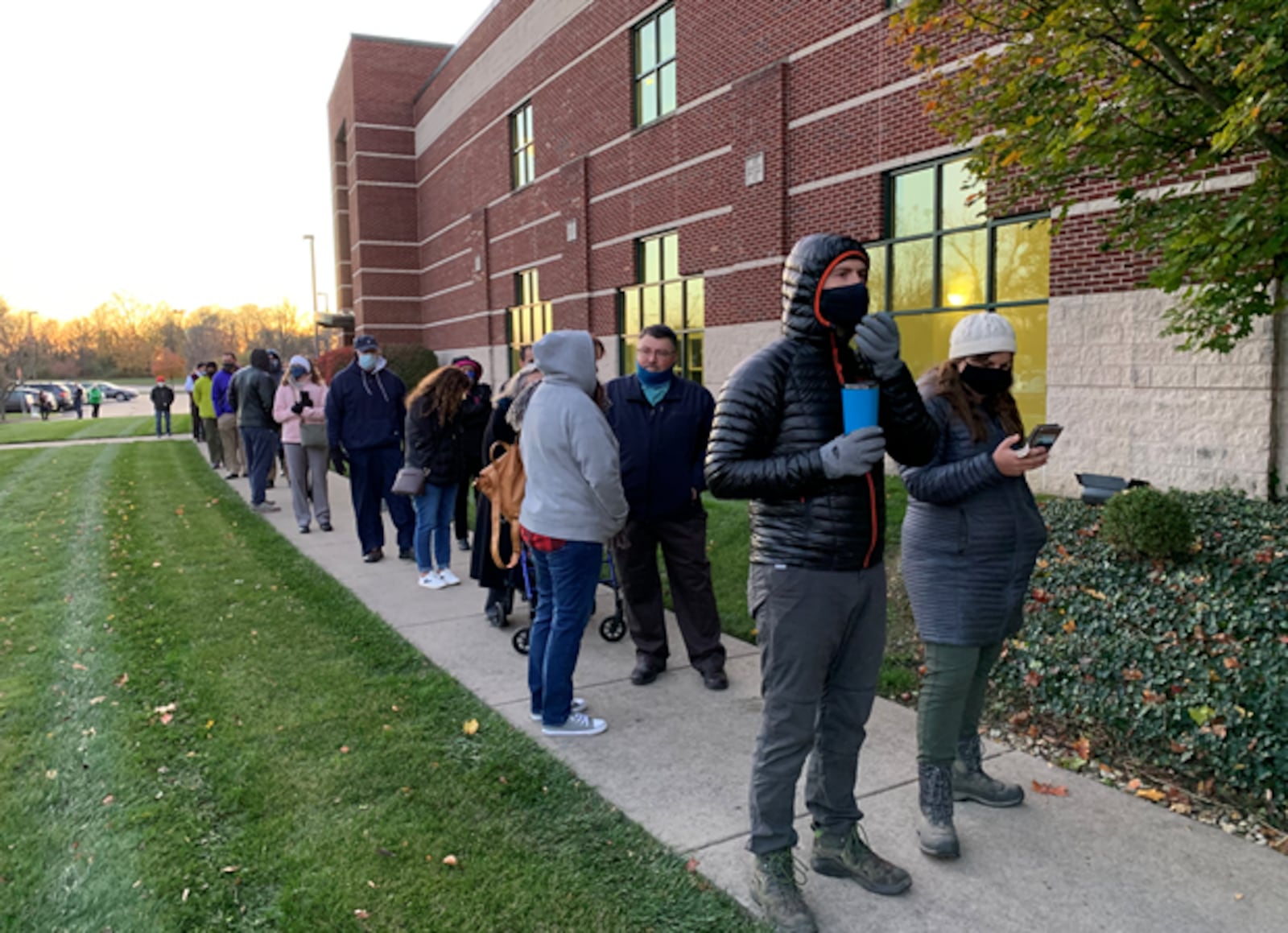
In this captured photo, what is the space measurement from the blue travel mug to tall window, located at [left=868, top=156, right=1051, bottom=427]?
785 centimetres

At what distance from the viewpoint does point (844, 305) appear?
2.84m

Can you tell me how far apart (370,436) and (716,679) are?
184 inches

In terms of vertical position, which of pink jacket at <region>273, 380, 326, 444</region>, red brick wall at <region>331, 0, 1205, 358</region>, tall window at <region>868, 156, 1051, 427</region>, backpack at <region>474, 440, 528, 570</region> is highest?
red brick wall at <region>331, 0, 1205, 358</region>

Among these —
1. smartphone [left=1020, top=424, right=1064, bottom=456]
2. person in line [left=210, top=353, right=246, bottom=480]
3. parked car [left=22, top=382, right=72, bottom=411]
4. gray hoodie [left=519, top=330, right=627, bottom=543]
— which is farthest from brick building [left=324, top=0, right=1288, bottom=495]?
parked car [left=22, top=382, right=72, bottom=411]

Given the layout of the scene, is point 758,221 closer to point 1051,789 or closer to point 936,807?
point 1051,789

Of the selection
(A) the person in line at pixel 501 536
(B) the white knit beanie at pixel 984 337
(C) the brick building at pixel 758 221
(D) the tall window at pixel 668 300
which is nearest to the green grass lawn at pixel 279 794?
(A) the person in line at pixel 501 536

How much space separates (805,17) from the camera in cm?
1306

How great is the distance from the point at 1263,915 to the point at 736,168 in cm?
1321

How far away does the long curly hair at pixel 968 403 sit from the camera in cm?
338

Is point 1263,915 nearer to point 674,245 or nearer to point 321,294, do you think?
point 674,245

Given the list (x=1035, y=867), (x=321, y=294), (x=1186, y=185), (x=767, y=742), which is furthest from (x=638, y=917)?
(x=321, y=294)

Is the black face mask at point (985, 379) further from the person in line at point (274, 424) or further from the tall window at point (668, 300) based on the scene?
the tall window at point (668, 300)

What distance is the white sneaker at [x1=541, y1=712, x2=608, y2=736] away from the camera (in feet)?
14.9

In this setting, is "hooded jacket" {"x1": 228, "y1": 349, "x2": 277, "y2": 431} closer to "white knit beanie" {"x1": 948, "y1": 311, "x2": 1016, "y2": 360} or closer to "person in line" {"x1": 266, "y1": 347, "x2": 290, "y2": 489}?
"person in line" {"x1": 266, "y1": 347, "x2": 290, "y2": 489}
